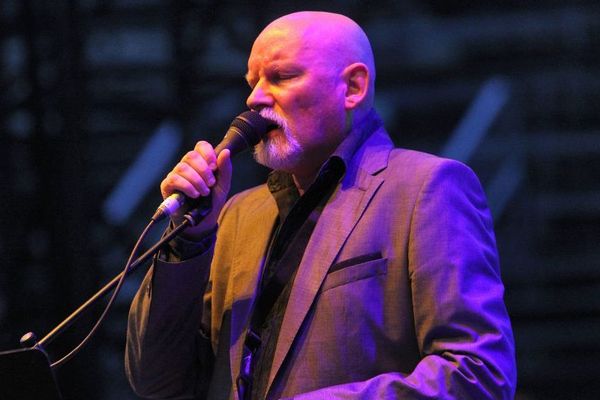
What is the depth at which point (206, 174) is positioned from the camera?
4.25 feet

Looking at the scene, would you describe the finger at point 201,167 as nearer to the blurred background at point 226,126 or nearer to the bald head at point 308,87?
the bald head at point 308,87

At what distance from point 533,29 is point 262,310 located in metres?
1.49

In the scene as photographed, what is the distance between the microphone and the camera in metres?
1.28

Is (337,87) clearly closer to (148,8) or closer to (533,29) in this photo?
(533,29)

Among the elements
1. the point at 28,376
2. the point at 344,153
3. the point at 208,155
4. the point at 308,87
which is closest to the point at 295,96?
the point at 308,87

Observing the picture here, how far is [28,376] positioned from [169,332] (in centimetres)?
51

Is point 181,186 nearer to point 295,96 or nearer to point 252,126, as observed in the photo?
point 252,126

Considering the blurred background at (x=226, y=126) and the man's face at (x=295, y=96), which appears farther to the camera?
the blurred background at (x=226, y=126)

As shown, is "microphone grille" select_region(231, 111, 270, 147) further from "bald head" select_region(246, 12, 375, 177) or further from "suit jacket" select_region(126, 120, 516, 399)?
"suit jacket" select_region(126, 120, 516, 399)

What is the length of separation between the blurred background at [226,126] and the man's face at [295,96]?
111cm

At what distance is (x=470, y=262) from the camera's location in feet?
4.33

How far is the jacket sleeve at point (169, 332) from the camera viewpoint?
1.46 meters

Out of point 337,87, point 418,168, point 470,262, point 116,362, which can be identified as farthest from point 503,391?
point 116,362

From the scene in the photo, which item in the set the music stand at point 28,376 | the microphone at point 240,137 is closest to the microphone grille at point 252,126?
the microphone at point 240,137
